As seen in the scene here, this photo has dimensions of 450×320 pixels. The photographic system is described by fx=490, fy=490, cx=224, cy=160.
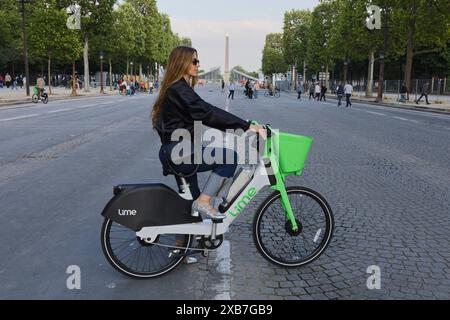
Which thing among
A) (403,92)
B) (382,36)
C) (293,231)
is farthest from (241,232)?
(382,36)

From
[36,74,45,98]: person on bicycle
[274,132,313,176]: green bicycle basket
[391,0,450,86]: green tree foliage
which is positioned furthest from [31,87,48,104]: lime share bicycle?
[274,132,313,176]: green bicycle basket

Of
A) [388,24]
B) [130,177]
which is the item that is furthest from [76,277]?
[388,24]

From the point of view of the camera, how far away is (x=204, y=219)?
397 centimetres

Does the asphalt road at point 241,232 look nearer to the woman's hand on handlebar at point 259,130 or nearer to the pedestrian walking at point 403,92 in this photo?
the woman's hand on handlebar at point 259,130

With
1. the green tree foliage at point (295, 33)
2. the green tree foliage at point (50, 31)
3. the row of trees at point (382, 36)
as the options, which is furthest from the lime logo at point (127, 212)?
the green tree foliage at point (295, 33)

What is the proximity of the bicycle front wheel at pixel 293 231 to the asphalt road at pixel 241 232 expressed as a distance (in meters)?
0.12

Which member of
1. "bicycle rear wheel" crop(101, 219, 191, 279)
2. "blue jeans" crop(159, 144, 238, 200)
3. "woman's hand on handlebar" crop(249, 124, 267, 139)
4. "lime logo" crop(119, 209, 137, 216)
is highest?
"woman's hand on handlebar" crop(249, 124, 267, 139)

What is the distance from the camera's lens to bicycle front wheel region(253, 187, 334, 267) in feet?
13.3

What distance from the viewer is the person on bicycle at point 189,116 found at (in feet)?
12.0

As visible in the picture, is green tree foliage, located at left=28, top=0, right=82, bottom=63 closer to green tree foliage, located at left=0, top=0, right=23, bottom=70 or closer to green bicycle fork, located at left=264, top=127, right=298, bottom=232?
green tree foliage, located at left=0, top=0, right=23, bottom=70

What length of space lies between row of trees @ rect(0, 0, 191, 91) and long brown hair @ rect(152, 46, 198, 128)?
36.3 m

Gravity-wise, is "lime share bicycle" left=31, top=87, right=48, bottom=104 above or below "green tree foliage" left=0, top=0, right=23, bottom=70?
below
